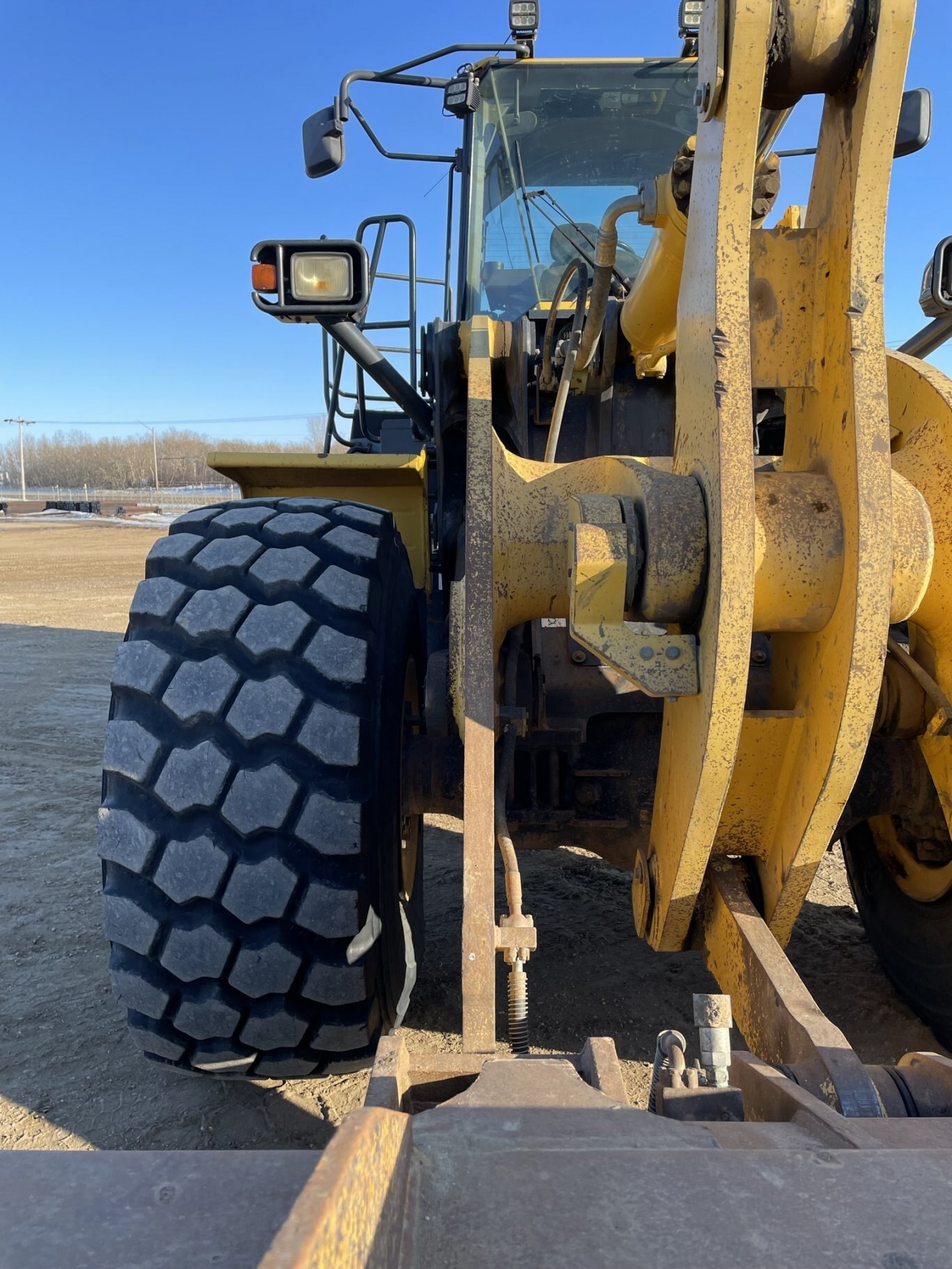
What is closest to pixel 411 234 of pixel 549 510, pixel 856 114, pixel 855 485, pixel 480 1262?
pixel 549 510

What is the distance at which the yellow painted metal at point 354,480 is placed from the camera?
102 inches

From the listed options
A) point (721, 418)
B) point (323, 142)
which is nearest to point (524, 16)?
point (323, 142)

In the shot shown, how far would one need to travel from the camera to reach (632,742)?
2.21 metres

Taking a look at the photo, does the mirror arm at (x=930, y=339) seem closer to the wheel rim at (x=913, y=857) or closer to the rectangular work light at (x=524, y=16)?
the wheel rim at (x=913, y=857)

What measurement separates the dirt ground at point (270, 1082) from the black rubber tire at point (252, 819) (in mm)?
456

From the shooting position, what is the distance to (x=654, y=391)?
2.86m

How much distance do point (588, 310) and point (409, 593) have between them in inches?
38.0

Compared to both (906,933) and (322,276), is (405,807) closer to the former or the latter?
(322,276)

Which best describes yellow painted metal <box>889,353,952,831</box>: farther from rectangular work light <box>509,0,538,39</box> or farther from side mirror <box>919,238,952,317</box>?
rectangular work light <box>509,0,538,39</box>

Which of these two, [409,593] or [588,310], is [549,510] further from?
[588,310]

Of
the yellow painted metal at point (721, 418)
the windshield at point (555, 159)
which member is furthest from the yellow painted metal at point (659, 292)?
the windshield at point (555, 159)

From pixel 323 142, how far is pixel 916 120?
5.52 feet

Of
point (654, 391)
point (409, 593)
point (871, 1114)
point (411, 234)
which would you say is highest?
point (411, 234)

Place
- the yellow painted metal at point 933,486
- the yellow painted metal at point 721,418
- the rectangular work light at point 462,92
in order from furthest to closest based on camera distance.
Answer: the rectangular work light at point 462,92 → the yellow painted metal at point 933,486 → the yellow painted metal at point 721,418
